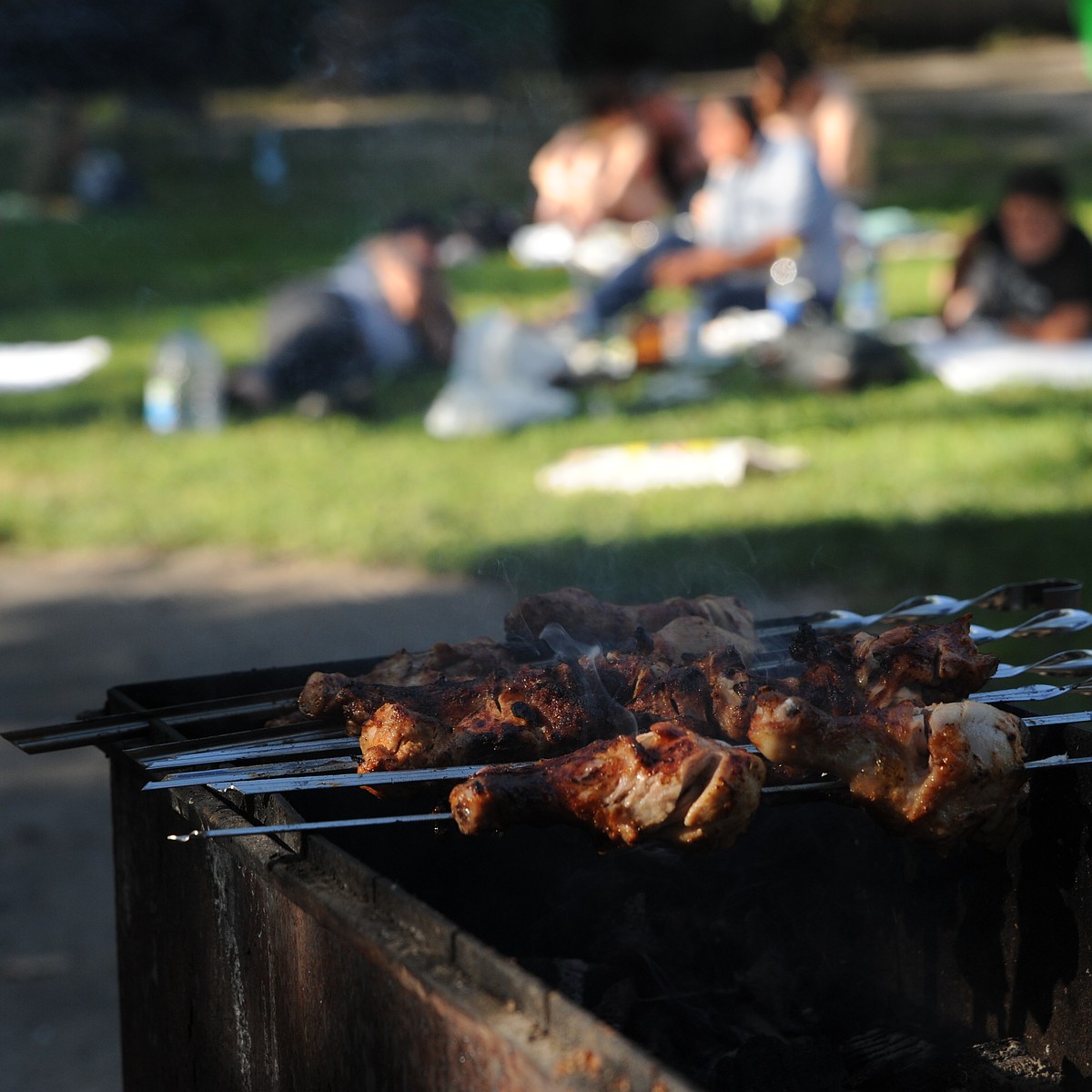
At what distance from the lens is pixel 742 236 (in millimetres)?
10734

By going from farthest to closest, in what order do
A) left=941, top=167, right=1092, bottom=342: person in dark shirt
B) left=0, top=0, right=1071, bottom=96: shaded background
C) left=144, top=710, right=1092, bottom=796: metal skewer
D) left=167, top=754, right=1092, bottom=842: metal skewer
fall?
left=0, top=0, right=1071, bottom=96: shaded background
left=941, top=167, right=1092, bottom=342: person in dark shirt
left=144, top=710, right=1092, bottom=796: metal skewer
left=167, top=754, right=1092, bottom=842: metal skewer

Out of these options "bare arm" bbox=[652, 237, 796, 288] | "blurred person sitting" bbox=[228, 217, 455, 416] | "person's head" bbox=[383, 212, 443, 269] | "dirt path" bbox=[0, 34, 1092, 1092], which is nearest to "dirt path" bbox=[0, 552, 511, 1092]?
"dirt path" bbox=[0, 34, 1092, 1092]

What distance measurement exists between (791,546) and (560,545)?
1062 millimetres

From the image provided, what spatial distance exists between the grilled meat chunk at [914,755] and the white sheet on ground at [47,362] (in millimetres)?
9609

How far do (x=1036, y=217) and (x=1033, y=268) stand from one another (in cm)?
35

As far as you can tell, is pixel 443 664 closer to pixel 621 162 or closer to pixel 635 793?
pixel 635 793

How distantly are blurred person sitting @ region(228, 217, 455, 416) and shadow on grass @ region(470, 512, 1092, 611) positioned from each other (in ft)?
11.8

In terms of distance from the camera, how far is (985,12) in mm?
32938

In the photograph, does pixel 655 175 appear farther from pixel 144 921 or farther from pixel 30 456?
pixel 144 921

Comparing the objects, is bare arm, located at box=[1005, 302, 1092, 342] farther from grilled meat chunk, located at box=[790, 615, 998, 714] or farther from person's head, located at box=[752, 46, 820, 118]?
grilled meat chunk, located at box=[790, 615, 998, 714]

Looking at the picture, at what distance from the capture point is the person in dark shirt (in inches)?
394

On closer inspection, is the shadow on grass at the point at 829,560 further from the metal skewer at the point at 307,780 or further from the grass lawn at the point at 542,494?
the metal skewer at the point at 307,780

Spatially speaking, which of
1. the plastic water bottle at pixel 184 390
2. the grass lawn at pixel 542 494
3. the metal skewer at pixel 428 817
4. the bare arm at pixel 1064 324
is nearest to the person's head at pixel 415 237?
the grass lawn at pixel 542 494

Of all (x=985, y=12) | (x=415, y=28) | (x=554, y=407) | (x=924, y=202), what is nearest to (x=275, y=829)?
(x=554, y=407)
